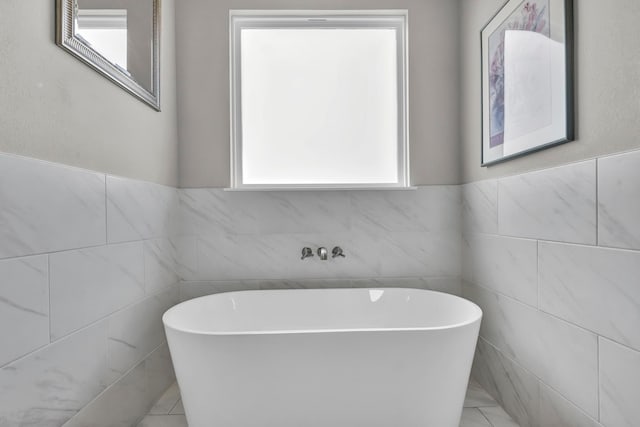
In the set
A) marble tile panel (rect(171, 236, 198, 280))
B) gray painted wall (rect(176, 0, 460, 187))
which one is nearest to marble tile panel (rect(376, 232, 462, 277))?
gray painted wall (rect(176, 0, 460, 187))

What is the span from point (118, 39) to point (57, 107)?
0.55 meters

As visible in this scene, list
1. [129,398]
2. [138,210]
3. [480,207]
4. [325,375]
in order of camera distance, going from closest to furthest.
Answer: [325,375]
[129,398]
[138,210]
[480,207]

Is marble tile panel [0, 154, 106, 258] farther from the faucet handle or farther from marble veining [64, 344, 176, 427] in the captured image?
the faucet handle

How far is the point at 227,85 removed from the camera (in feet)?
7.36

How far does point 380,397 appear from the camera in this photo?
139 centimetres

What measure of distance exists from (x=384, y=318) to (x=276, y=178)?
1118mm

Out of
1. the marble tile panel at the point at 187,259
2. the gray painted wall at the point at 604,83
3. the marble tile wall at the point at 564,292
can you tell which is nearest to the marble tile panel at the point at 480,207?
the marble tile wall at the point at 564,292

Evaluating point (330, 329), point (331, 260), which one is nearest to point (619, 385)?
point (330, 329)

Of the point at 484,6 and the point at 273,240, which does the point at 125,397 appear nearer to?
the point at 273,240

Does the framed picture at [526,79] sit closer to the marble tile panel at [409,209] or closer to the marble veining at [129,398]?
the marble tile panel at [409,209]

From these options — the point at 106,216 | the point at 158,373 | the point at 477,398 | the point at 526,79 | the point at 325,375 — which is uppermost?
the point at 526,79

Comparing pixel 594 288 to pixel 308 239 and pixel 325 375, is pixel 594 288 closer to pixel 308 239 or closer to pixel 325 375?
pixel 325 375

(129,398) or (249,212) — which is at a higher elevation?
(249,212)

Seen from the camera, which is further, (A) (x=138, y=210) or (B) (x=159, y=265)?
(B) (x=159, y=265)
